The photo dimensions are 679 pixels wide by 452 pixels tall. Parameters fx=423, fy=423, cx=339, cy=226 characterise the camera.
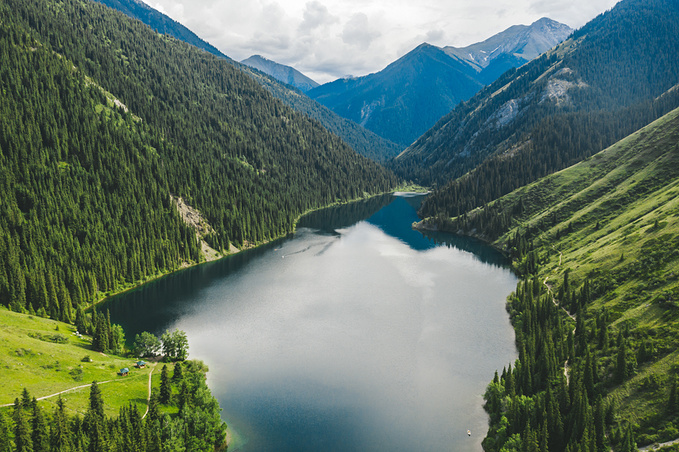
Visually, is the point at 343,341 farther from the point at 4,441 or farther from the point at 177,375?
the point at 4,441

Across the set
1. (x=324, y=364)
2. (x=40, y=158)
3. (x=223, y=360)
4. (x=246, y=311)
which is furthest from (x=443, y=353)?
(x=40, y=158)

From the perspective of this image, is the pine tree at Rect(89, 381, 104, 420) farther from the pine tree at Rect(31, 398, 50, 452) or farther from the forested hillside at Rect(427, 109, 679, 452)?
the forested hillside at Rect(427, 109, 679, 452)

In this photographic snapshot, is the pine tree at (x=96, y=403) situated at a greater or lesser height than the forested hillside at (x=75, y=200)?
lesser

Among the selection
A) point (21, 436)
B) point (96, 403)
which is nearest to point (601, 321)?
point (96, 403)

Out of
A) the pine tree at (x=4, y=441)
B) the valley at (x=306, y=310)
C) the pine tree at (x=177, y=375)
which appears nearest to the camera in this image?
the pine tree at (x=4, y=441)

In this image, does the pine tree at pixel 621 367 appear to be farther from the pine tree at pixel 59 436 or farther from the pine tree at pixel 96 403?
the pine tree at pixel 59 436

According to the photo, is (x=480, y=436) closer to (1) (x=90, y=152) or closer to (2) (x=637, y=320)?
(2) (x=637, y=320)

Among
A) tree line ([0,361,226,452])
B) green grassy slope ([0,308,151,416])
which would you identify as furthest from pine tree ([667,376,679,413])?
green grassy slope ([0,308,151,416])

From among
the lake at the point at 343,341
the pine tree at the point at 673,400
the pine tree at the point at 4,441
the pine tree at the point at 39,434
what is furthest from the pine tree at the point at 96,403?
the pine tree at the point at 673,400
